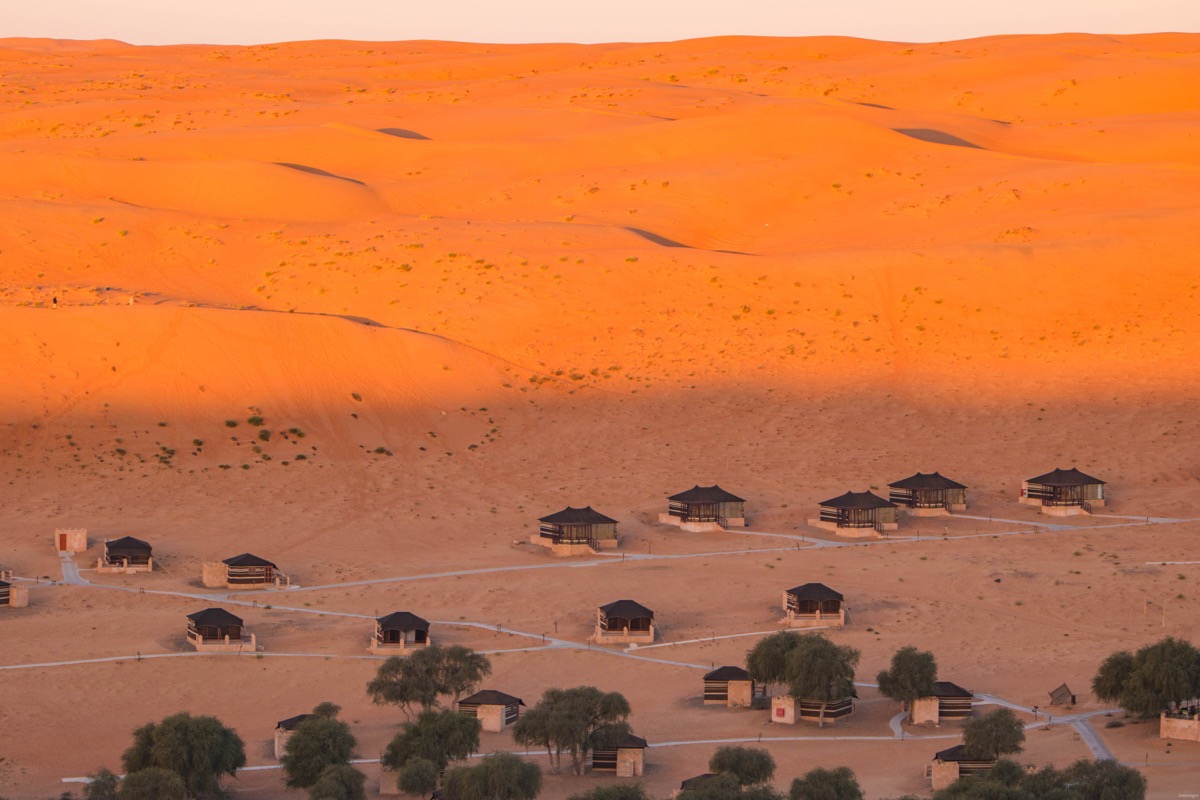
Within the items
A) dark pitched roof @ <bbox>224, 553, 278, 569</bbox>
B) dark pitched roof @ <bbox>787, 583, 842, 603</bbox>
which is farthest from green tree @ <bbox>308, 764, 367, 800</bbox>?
dark pitched roof @ <bbox>224, 553, 278, 569</bbox>

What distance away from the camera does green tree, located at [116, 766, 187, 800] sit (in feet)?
119

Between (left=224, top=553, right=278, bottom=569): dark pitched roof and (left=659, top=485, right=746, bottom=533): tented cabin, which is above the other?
(left=659, top=485, right=746, bottom=533): tented cabin

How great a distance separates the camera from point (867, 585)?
175ft

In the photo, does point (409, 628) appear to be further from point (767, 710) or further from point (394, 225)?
point (394, 225)

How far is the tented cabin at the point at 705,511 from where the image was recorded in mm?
59750

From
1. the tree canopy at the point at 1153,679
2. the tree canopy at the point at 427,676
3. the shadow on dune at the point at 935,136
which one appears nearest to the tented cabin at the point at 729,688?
the tree canopy at the point at 427,676

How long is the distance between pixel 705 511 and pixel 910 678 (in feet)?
58.9

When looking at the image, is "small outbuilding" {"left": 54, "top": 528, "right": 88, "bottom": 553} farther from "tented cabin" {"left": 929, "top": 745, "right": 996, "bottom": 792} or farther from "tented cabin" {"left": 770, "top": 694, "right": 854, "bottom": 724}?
"tented cabin" {"left": 929, "top": 745, "right": 996, "bottom": 792}

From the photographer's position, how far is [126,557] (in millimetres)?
54094

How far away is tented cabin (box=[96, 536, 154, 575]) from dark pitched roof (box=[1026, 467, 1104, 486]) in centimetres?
2844

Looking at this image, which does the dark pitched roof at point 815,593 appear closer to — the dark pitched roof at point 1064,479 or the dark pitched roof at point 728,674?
the dark pitched roof at point 728,674

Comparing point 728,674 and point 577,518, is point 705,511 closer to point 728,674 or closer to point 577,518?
point 577,518

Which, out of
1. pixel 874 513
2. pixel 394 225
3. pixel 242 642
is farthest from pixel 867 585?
pixel 394 225

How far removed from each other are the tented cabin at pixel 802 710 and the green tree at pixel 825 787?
7376 mm
